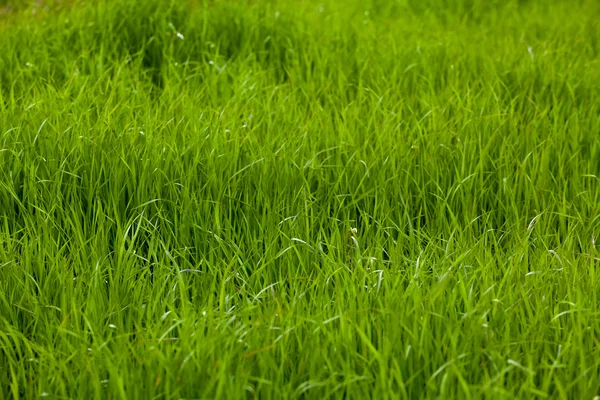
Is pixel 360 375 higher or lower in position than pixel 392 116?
lower

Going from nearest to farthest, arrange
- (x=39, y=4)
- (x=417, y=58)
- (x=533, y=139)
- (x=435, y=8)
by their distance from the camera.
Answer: (x=533, y=139)
(x=417, y=58)
(x=39, y=4)
(x=435, y=8)

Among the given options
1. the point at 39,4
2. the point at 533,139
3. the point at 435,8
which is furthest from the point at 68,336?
the point at 435,8

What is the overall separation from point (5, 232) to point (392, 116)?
1688 mm

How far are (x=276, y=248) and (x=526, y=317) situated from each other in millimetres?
810

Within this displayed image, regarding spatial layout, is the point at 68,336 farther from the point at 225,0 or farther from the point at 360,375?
the point at 225,0

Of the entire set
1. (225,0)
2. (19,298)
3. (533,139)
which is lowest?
(19,298)

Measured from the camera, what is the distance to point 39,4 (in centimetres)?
509

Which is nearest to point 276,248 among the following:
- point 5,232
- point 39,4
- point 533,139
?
point 5,232

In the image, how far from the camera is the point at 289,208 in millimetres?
2586

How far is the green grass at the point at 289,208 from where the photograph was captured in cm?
182

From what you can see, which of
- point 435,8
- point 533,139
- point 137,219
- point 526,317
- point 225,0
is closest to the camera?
point 526,317

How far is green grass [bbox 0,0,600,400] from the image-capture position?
182 centimetres

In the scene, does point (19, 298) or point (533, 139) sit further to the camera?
point (533, 139)

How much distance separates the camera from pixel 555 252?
2336 millimetres
